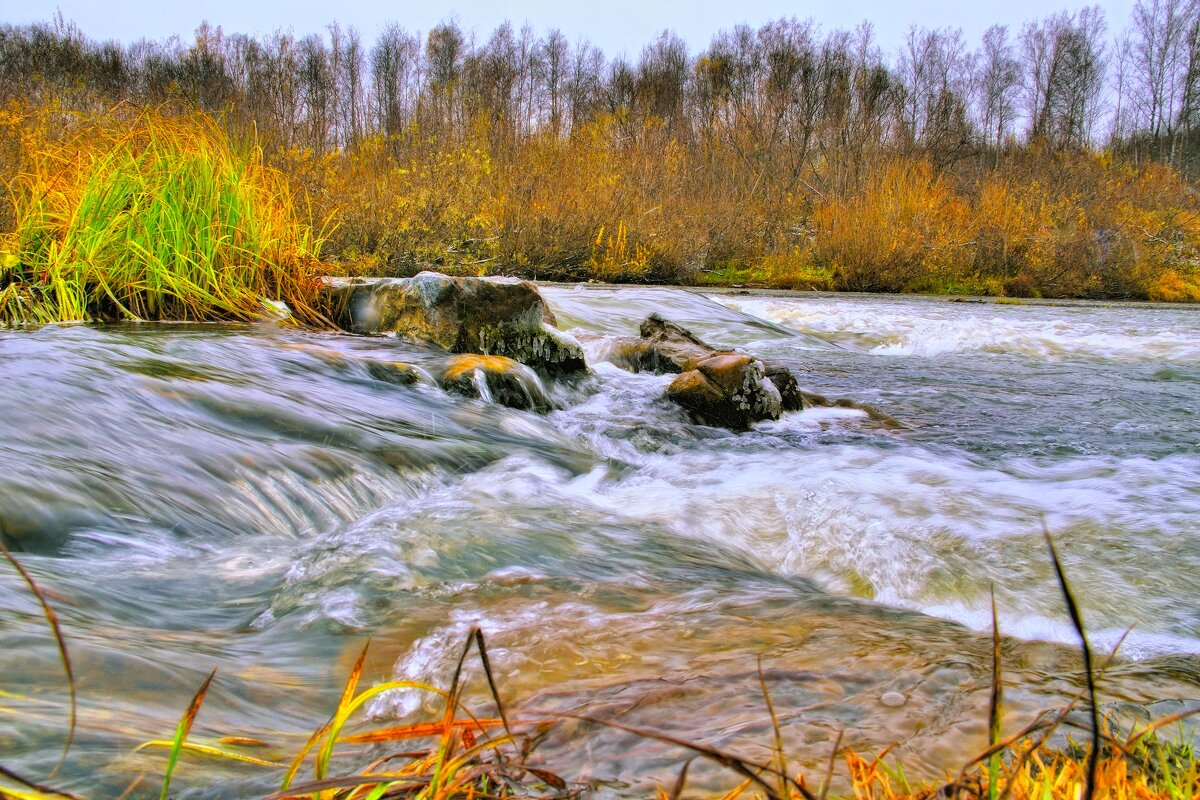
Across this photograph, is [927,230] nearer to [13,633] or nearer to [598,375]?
[598,375]

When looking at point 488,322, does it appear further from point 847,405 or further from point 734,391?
point 847,405

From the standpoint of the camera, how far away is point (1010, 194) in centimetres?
1477

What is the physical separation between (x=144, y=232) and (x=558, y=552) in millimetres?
3986

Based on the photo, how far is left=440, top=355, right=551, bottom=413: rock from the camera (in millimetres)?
4258

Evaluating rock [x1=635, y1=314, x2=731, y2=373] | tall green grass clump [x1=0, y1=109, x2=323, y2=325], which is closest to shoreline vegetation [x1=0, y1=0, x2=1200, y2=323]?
tall green grass clump [x1=0, y1=109, x2=323, y2=325]

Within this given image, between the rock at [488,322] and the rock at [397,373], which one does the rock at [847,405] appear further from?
the rock at [397,373]

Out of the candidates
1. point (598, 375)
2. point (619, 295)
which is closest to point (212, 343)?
point (598, 375)

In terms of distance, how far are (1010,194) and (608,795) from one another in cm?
1626

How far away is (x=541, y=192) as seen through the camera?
11.6 m

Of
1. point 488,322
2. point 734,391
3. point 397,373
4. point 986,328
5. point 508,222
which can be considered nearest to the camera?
point 397,373

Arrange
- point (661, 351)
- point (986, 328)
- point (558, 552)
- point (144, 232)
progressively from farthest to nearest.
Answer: point (986, 328) → point (661, 351) → point (144, 232) → point (558, 552)

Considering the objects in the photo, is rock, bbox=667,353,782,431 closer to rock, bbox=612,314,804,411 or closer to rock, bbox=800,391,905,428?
rock, bbox=800,391,905,428

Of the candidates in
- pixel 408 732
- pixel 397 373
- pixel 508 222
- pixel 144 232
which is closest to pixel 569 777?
pixel 408 732

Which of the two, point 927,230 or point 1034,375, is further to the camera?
point 927,230
